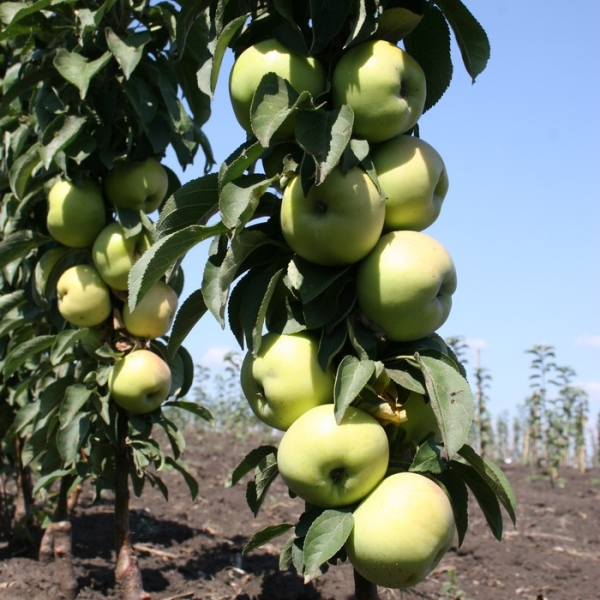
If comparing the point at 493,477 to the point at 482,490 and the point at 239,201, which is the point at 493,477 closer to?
the point at 482,490

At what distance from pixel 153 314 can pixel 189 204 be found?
1.44 meters

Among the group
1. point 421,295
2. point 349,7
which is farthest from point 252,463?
point 349,7

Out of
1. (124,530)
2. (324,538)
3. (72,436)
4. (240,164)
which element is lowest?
(124,530)

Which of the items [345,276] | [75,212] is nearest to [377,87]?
[345,276]

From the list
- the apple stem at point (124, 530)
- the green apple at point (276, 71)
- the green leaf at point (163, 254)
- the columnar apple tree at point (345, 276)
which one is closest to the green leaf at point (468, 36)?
the columnar apple tree at point (345, 276)

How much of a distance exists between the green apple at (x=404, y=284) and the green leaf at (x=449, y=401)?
9cm

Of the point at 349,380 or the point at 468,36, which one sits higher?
the point at 468,36

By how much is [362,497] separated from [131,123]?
7.30 feet

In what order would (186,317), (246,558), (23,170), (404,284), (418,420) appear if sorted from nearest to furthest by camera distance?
(404,284) → (418,420) → (186,317) → (23,170) → (246,558)

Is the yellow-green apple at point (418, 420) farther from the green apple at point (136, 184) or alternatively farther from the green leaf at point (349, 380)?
the green apple at point (136, 184)

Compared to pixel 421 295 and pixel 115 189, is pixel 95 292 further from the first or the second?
pixel 421 295

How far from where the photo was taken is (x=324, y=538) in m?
1.22

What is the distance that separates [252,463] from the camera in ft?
5.13

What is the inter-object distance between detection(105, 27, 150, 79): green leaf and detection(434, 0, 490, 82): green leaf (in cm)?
149
